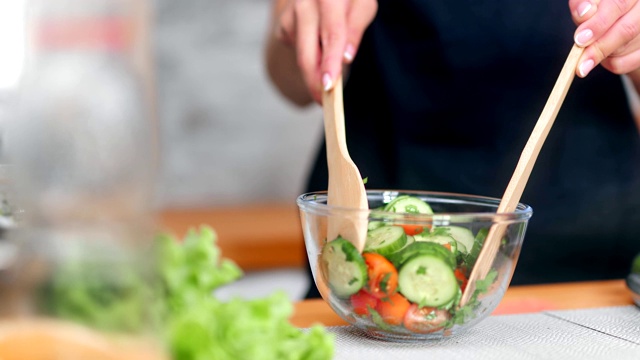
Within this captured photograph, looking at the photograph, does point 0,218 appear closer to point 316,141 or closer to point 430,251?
point 430,251

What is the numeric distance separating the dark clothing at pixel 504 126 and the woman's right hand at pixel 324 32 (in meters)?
0.30

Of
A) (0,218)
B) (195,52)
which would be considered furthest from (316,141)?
(0,218)

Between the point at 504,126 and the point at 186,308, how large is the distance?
3.41 ft

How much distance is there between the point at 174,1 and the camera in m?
2.76

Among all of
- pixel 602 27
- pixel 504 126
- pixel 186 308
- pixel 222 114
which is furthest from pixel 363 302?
pixel 222 114

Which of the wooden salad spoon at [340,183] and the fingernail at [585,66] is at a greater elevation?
the fingernail at [585,66]

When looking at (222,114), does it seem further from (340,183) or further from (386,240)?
(386,240)

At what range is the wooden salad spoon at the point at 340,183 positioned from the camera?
770 mm

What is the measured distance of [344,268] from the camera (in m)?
0.78

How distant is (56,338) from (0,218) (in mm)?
239

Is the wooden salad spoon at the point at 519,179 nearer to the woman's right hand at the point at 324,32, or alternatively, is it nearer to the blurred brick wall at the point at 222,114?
the woman's right hand at the point at 324,32

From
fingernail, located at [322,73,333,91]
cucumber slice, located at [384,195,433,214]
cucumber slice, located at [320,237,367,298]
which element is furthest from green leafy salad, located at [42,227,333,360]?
fingernail, located at [322,73,333,91]

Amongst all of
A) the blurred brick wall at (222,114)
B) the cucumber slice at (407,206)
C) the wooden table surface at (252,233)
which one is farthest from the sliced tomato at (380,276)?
the blurred brick wall at (222,114)

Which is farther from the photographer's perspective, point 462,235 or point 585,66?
point 585,66
